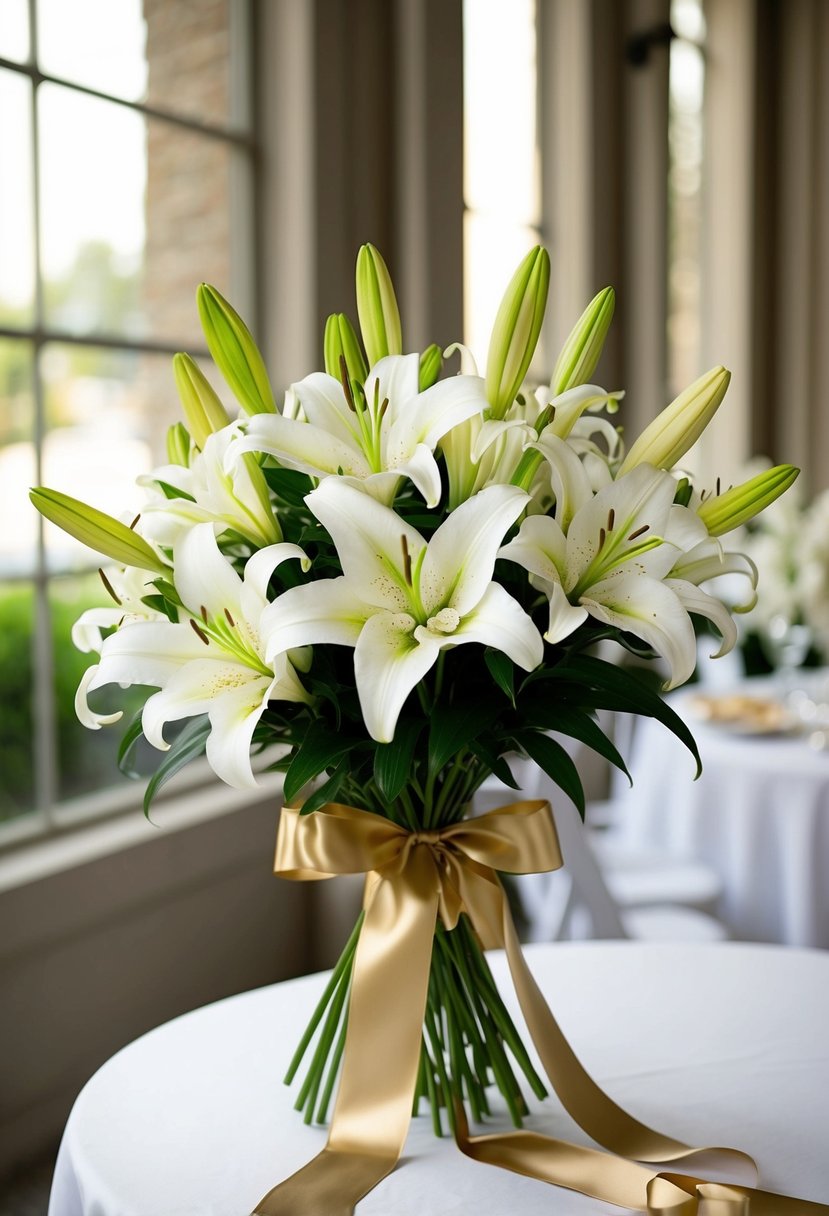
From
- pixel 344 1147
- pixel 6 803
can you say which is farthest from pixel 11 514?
pixel 344 1147

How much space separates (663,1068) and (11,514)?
150 cm

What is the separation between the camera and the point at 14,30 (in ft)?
6.48

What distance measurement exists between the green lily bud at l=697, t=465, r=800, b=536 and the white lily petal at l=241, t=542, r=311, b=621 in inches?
11.9

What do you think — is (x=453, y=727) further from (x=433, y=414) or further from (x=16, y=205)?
(x=16, y=205)

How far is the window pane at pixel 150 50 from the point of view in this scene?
2070 mm

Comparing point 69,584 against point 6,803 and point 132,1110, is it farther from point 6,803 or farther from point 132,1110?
point 132,1110

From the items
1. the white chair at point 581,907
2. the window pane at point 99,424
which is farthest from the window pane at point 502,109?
the white chair at point 581,907

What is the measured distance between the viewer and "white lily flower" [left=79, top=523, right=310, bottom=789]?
747 mm

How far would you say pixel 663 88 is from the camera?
12.5 feet

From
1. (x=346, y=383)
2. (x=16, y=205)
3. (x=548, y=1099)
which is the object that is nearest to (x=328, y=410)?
(x=346, y=383)

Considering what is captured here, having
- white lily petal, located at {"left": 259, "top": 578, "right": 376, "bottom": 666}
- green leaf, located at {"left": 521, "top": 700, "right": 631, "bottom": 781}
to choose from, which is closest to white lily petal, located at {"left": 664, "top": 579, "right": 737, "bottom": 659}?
green leaf, located at {"left": 521, "top": 700, "right": 631, "bottom": 781}

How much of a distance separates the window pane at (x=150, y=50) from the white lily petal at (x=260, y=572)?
1662 millimetres

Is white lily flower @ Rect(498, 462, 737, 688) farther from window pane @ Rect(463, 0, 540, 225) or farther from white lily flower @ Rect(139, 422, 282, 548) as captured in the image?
window pane @ Rect(463, 0, 540, 225)

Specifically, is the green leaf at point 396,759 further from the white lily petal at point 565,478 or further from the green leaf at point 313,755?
the white lily petal at point 565,478
